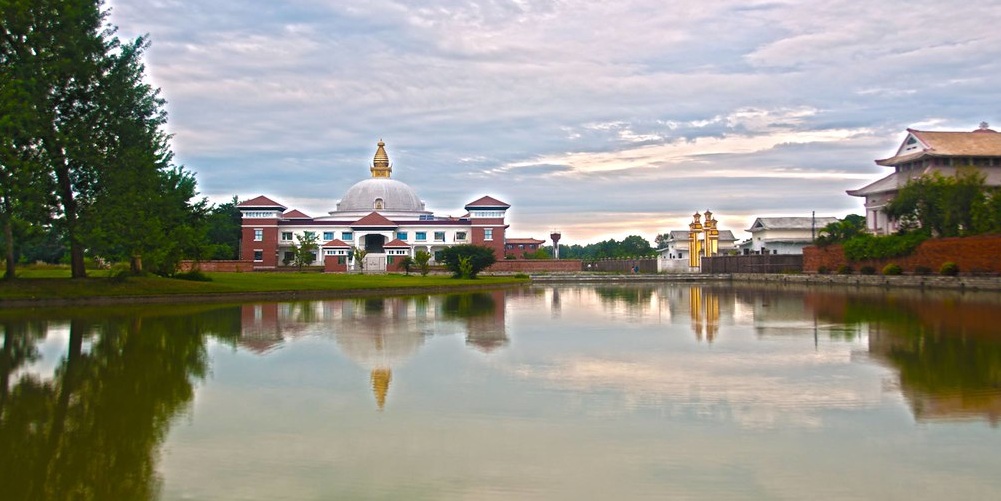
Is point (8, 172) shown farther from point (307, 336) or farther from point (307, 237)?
point (307, 237)

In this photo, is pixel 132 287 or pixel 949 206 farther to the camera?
pixel 949 206

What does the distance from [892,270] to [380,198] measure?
163 ft

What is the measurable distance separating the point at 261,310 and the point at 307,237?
144ft

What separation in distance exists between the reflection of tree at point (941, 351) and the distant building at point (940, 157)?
26.7m

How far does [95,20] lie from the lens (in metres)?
25.1

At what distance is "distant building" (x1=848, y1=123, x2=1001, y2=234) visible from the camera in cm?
4479

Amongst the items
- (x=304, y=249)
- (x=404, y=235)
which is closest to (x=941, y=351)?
(x=304, y=249)

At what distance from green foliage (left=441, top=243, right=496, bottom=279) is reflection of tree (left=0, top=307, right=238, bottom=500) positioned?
29036 millimetres

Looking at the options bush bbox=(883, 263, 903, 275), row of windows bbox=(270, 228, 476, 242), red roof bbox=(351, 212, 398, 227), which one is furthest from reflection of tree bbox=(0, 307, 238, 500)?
row of windows bbox=(270, 228, 476, 242)

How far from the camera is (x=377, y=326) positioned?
1695 centimetres

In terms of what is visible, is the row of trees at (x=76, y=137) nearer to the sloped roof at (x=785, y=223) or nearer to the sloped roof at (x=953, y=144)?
the sloped roof at (x=953, y=144)

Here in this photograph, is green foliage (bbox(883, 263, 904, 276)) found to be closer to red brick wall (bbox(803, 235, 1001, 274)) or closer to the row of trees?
red brick wall (bbox(803, 235, 1001, 274))

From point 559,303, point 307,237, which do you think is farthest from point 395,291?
point 307,237

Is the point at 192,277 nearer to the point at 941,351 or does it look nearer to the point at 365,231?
the point at 941,351
